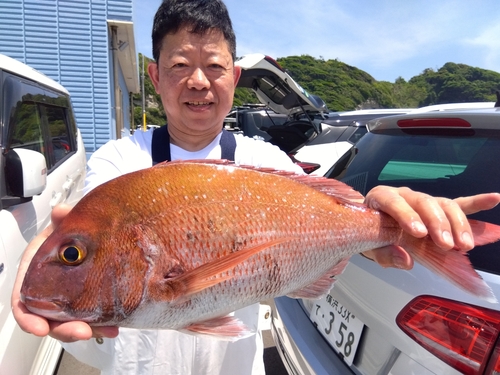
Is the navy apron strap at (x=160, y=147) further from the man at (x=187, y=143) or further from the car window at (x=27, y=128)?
the car window at (x=27, y=128)

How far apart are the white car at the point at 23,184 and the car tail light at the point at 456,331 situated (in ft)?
6.40

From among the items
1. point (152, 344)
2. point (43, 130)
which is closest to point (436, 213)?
point (152, 344)

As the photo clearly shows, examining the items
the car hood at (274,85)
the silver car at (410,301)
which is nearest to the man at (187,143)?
the silver car at (410,301)

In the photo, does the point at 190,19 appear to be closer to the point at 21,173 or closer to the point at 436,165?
the point at 21,173

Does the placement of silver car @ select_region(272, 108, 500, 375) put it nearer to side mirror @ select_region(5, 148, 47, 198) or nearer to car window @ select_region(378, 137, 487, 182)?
car window @ select_region(378, 137, 487, 182)

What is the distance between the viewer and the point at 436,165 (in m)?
2.45

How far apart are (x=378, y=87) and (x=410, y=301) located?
65.7 meters

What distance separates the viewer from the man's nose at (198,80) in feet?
4.91

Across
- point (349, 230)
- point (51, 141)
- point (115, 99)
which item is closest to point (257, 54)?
point (51, 141)

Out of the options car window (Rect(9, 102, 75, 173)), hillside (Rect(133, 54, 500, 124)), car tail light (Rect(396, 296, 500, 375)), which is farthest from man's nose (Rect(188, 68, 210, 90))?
hillside (Rect(133, 54, 500, 124))

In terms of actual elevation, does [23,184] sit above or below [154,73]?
below

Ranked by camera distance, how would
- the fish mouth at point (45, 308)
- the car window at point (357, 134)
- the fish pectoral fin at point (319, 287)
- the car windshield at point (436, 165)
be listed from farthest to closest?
the car window at point (357, 134), the car windshield at point (436, 165), the fish pectoral fin at point (319, 287), the fish mouth at point (45, 308)

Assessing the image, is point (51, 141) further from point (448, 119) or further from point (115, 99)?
point (115, 99)

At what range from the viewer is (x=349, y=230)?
1.29 m
